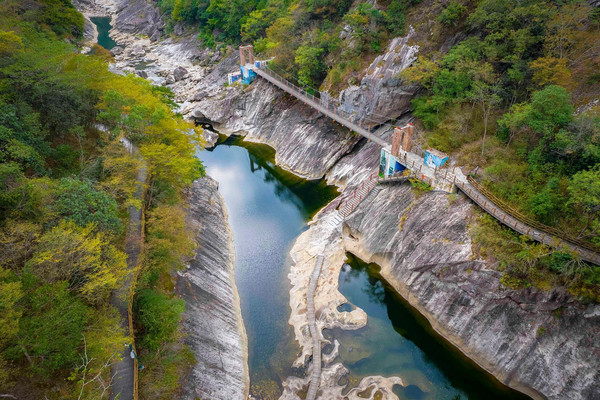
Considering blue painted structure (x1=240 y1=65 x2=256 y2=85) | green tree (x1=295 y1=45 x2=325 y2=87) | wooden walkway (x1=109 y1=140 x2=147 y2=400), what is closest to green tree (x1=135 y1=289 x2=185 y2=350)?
wooden walkway (x1=109 y1=140 x2=147 y2=400)

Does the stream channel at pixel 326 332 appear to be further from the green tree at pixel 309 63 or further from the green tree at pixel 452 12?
the green tree at pixel 452 12

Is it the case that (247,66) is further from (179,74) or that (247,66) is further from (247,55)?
(179,74)

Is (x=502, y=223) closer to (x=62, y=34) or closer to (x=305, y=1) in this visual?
(x=305, y=1)

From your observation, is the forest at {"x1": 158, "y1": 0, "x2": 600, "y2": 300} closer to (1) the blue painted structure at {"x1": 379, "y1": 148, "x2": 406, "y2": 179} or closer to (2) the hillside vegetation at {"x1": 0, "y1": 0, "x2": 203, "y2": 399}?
(1) the blue painted structure at {"x1": 379, "y1": 148, "x2": 406, "y2": 179}

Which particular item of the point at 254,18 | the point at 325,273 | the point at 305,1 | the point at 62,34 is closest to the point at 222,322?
the point at 325,273

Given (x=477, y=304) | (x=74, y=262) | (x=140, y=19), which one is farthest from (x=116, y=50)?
(x=477, y=304)

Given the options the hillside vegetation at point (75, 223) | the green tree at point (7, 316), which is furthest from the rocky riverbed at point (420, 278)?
the green tree at point (7, 316)
